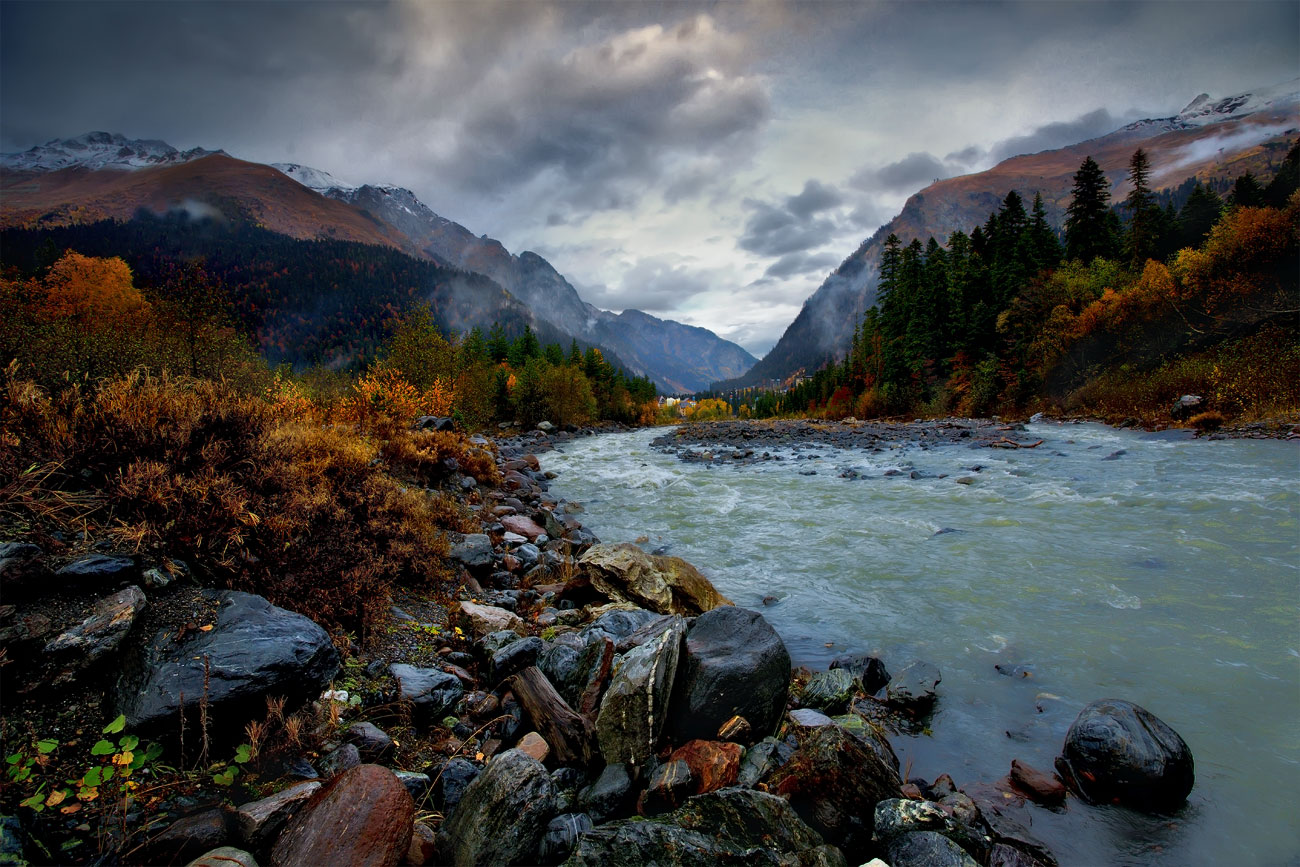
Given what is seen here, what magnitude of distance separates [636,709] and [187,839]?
2.42 meters

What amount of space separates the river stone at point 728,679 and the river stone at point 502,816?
1.18 metres

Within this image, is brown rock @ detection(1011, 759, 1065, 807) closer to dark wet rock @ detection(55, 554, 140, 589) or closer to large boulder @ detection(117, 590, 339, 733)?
large boulder @ detection(117, 590, 339, 733)

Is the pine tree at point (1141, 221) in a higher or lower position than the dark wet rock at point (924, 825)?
higher

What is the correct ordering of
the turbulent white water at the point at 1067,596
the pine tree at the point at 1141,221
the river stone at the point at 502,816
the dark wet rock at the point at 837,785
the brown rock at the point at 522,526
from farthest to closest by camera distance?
the pine tree at the point at 1141,221 < the brown rock at the point at 522,526 < the turbulent white water at the point at 1067,596 < the dark wet rock at the point at 837,785 < the river stone at the point at 502,816

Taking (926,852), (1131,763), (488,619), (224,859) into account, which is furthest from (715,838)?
(488,619)

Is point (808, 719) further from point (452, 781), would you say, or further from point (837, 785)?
point (452, 781)

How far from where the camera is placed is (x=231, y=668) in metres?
3.16

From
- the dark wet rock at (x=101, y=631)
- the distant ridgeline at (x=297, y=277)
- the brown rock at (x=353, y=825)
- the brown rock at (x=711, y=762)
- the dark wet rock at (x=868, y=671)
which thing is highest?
the distant ridgeline at (x=297, y=277)

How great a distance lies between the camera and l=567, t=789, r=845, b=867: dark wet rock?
97.4 inches

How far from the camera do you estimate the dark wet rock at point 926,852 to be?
280 cm

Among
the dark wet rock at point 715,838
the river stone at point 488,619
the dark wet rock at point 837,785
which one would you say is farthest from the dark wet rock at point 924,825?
the river stone at point 488,619

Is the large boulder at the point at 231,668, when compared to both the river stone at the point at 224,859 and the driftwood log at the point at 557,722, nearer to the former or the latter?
the river stone at the point at 224,859

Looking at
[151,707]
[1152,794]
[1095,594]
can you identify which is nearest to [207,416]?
[151,707]

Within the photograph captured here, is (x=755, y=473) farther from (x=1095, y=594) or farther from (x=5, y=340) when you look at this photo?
(x=5, y=340)
